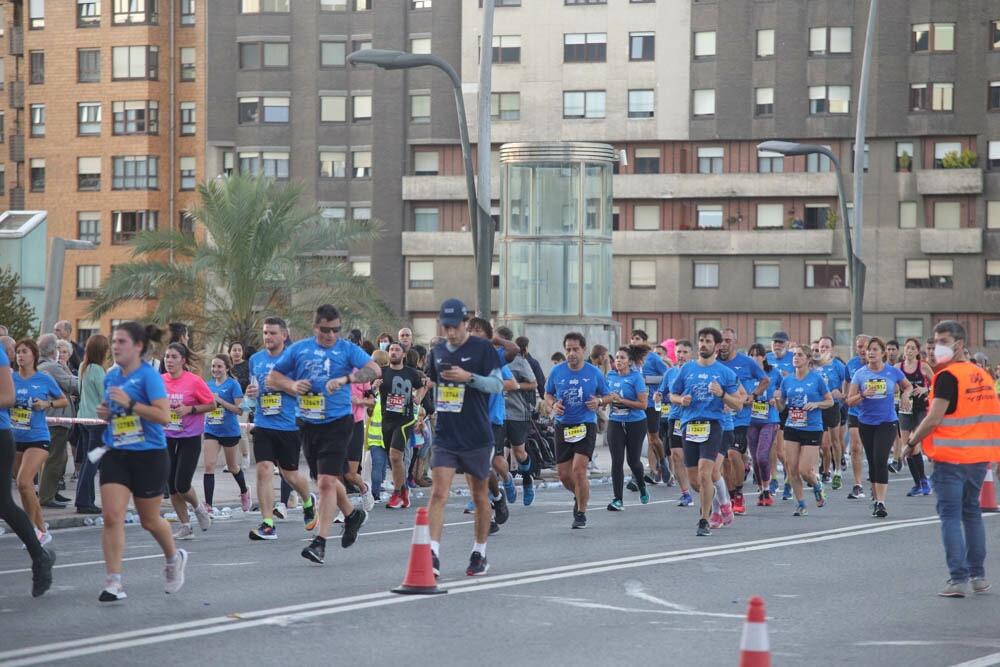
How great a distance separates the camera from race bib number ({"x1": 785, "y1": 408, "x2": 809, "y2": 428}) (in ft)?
60.6

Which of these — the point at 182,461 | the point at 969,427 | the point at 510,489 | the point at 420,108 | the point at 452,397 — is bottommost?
the point at 510,489

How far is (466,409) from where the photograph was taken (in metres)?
12.2

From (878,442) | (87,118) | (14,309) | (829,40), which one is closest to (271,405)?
(878,442)

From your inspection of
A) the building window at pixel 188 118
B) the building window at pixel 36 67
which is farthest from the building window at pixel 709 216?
the building window at pixel 36 67

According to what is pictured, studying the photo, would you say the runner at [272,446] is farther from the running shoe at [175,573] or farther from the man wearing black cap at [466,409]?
the running shoe at [175,573]

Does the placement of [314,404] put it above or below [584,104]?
below

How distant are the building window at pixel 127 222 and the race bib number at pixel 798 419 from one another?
57576 mm

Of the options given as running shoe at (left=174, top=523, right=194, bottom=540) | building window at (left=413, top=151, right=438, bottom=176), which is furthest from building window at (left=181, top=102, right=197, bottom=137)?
running shoe at (left=174, top=523, right=194, bottom=540)

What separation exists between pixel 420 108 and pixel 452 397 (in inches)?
2184

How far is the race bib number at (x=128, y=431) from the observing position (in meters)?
10.6

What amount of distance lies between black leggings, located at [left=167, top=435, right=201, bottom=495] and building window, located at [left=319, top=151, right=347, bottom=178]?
5262 cm

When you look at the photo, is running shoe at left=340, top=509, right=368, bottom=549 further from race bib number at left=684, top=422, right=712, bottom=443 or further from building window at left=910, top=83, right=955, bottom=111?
building window at left=910, top=83, right=955, bottom=111

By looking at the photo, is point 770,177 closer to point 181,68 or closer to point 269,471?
point 181,68

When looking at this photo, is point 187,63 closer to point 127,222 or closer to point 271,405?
point 127,222
